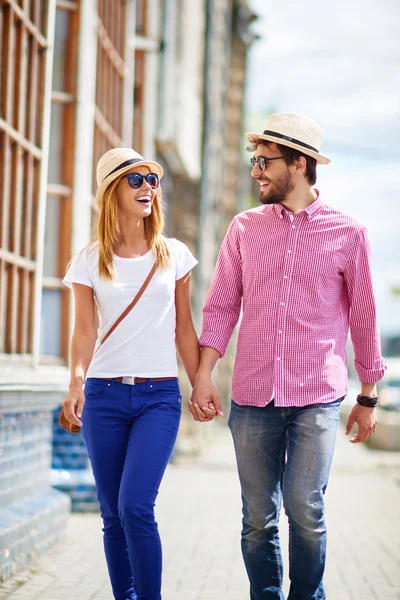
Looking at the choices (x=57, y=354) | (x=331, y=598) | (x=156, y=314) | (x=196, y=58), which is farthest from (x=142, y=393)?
(x=196, y=58)

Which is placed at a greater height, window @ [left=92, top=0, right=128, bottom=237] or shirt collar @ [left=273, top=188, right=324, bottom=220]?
window @ [left=92, top=0, right=128, bottom=237]

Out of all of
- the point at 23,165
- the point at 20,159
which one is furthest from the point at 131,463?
the point at 23,165

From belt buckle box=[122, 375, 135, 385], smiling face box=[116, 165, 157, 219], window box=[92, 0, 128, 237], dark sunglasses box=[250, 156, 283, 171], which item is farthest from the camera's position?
window box=[92, 0, 128, 237]

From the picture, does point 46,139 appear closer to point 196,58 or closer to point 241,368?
point 241,368

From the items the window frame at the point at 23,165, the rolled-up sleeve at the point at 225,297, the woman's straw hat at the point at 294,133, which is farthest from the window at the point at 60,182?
the woman's straw hat at the point at 294,133

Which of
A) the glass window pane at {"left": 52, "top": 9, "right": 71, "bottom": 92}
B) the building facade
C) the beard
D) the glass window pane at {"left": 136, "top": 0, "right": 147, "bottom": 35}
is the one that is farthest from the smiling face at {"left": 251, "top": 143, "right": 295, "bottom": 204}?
the glass window pane at {"left": 136, "top": 0, "right": 147, "bottom": 35}

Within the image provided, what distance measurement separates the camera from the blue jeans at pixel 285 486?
174 inches

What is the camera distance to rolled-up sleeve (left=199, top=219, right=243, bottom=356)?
15.5ft

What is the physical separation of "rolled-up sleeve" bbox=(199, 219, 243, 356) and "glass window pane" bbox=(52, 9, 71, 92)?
434 cm

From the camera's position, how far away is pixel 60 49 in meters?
8.67

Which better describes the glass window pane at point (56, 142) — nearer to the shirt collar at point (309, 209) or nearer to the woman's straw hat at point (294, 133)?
the woman's straw hat at point (294, 133)

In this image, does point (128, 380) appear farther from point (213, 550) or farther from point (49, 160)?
point (49, 160)

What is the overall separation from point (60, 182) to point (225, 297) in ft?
13.9

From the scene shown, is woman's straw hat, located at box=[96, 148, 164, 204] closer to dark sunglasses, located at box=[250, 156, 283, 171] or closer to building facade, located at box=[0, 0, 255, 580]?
dark sunglasses, located at box=[250, 156, 283, 171]
